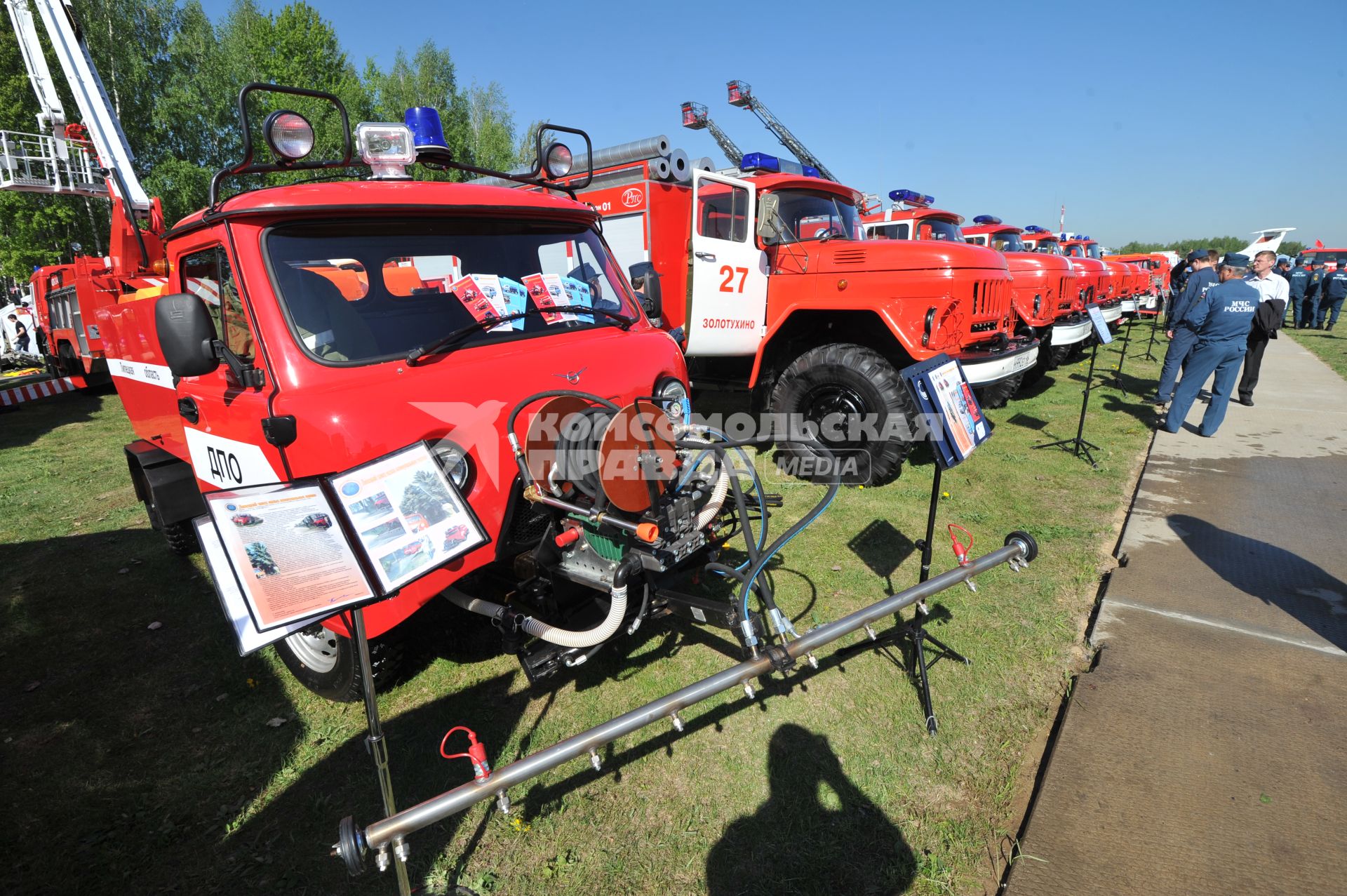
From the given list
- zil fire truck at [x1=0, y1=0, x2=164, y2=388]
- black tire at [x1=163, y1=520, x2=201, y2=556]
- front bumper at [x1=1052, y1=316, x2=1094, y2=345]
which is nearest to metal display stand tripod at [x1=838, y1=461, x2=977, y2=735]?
black tire at [x1=163, y1=520, x2=201, y2=556]

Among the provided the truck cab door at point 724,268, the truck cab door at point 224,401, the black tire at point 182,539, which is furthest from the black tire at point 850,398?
the black tire at point 182,539

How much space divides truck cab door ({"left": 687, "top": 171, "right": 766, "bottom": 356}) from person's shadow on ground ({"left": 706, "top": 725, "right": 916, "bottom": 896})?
4052 mm

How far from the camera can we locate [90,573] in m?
4.30

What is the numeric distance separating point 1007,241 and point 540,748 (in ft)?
37.2

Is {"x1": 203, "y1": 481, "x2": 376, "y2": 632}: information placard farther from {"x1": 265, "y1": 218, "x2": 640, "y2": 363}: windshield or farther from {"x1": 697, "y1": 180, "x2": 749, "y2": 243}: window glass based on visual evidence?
{"x1": 697, "y1": 180, "x2": 749, "y2": 243}: window glass

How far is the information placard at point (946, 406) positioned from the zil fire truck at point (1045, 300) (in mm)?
4683

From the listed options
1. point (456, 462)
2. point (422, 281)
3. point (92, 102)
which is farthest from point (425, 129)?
point (92, 102)

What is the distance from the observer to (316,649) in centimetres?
295

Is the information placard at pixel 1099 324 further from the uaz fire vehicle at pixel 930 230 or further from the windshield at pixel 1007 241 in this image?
the windshield at pixel 1007 241

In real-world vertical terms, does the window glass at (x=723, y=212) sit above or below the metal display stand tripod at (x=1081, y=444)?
above

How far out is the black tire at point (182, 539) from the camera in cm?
423

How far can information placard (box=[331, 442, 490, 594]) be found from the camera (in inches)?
65.9

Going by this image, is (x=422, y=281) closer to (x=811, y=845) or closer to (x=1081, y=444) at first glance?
(x=811, y=845)

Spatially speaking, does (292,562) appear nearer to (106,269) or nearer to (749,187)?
(749,187)
